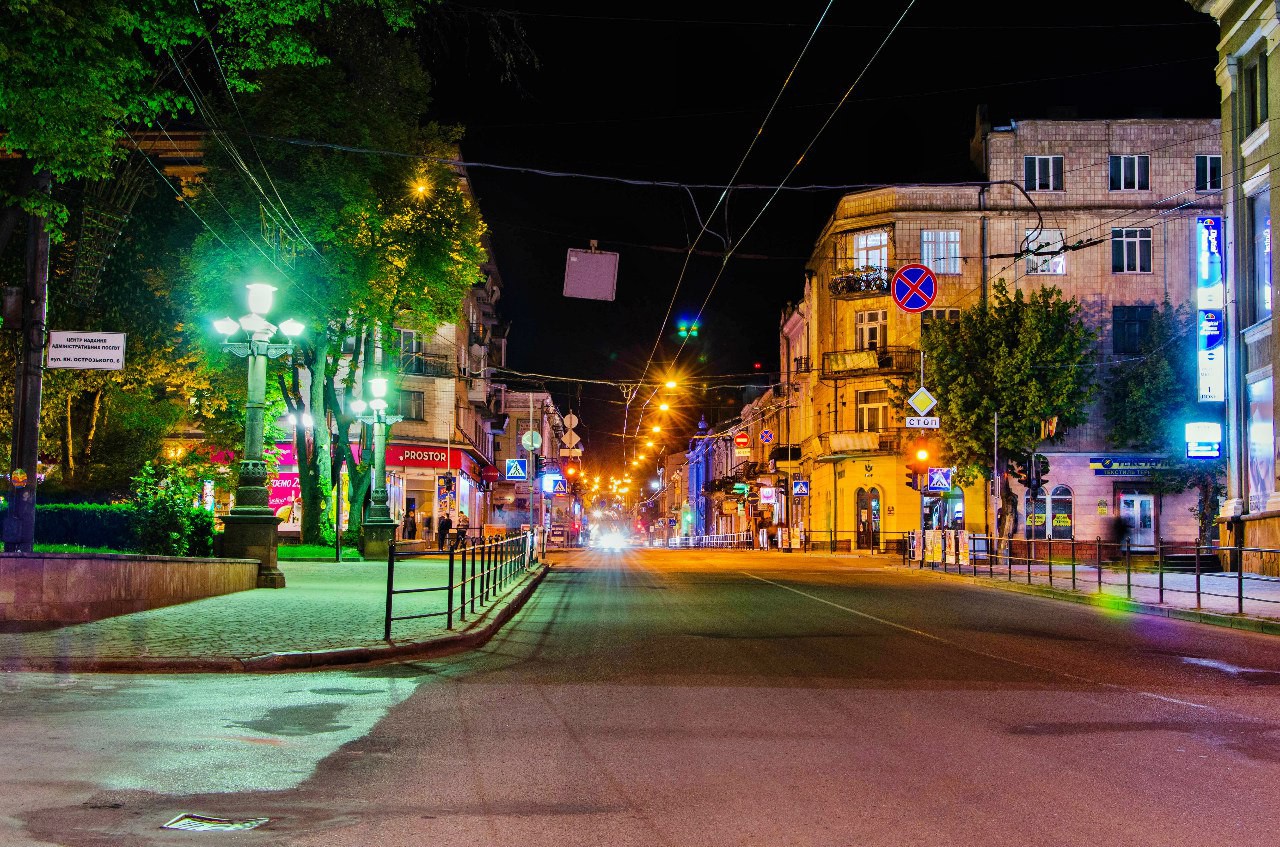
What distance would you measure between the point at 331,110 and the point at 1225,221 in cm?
2293

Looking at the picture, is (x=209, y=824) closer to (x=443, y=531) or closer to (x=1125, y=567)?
(x=1125, y=567)

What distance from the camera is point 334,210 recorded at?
28125 millimetres

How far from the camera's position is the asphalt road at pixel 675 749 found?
526 centimetres

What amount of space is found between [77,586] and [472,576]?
15.7 ft

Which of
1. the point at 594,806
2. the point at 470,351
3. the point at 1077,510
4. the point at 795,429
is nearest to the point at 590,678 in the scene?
the point at 594,806

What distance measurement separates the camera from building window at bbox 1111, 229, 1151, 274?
50969mm

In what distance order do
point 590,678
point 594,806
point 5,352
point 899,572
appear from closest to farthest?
point 594,806, point 590,678, point 5,352, point 899,572

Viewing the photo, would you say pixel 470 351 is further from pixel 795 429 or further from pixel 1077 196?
pixel 1077 196

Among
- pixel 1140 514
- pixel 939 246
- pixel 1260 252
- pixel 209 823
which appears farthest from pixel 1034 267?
pixel 209 823

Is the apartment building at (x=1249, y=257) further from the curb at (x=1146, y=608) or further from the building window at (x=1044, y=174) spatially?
the building window at (x=1044, y=174)

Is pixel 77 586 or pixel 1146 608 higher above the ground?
pixel 77 586

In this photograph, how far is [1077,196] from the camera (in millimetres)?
51375

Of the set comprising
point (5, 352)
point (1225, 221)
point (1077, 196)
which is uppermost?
point (1077, 196)

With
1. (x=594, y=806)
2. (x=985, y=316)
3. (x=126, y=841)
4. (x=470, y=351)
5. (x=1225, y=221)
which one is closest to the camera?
(x=126, y=841)
